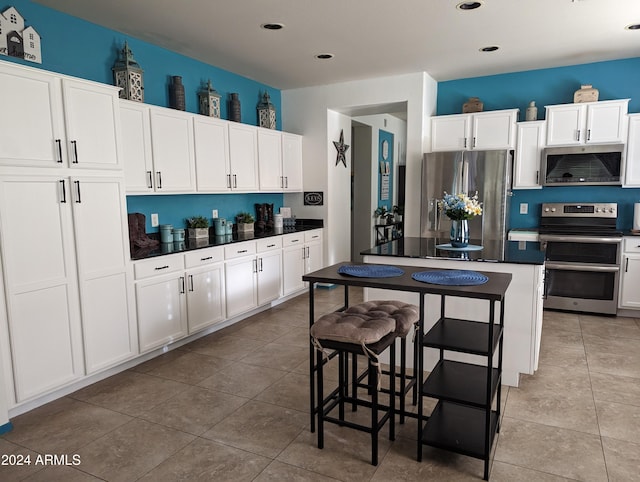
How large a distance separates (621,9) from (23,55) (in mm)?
4471

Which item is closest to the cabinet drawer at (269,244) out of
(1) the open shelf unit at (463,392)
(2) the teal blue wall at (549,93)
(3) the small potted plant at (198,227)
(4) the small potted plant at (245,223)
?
(4) the small potted plant at (245,223)

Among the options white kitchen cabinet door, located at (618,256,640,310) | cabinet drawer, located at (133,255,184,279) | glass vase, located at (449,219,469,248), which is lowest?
white kitchen cabinet door, located at (618,256,640,310)

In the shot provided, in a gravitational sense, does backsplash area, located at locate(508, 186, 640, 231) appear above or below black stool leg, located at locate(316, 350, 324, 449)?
above

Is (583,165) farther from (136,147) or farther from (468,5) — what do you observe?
(136,147)

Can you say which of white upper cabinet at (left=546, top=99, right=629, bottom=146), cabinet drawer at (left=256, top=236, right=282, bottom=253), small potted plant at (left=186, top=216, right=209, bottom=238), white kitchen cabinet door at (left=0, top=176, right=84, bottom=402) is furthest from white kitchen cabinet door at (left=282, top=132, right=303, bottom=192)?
white kitchen cabinet door at (left=0, top=176, right=84, bottom=402)

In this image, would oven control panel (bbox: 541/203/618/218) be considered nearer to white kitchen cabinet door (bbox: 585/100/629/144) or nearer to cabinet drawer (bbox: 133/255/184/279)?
white kitchen cabinet door (bbox: 585/100/629/144)

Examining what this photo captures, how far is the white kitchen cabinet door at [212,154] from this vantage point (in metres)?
4.21

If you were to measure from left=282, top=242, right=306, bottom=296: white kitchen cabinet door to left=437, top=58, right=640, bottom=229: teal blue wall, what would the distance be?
2600mm

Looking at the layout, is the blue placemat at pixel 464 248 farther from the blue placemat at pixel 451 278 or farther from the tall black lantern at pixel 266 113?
the tall black lantern at pixel 266 113

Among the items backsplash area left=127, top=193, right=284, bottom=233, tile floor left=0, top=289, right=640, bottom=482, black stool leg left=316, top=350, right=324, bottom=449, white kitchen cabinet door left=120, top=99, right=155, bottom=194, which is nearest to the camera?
tile floor left=0, top=289, right=640, bottom=482

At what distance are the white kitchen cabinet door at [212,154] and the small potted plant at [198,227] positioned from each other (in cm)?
35

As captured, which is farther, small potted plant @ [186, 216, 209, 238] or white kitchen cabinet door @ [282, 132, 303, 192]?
white kitchen cabinet door @ [282, 132, 303, 192]

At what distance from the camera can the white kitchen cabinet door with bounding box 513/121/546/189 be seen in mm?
4852

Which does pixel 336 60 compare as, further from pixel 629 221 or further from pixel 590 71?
pixel 629 221
